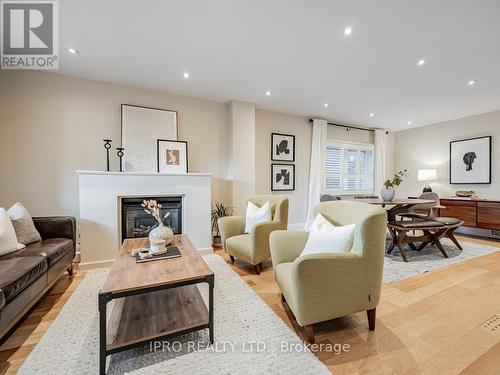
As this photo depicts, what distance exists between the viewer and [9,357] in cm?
140

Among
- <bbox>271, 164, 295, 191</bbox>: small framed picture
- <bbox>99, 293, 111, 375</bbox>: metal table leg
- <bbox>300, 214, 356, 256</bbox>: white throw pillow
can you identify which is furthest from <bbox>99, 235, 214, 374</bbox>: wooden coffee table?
<bbox>271, 164, 295, 191</bbox>: small framed picture

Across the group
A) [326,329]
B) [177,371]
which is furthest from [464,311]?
[177,371]

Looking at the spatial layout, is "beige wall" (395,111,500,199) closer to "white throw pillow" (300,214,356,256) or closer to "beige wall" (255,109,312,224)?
"beige wall" (255,109,312,224)

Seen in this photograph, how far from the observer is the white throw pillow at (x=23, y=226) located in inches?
87.9

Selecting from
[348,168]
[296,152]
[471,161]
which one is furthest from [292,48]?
[471,161]

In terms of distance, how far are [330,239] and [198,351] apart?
1.18 m

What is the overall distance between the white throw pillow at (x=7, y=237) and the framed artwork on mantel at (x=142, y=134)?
58.2 inches

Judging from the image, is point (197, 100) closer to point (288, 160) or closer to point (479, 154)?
point (288, 160)

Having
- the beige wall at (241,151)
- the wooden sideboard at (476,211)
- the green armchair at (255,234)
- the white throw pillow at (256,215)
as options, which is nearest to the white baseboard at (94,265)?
the green armchair at (255,234)

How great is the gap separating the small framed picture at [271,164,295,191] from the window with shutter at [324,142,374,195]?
101 centimetres

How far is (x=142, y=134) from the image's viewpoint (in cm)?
350

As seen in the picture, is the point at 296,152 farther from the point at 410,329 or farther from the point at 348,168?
the point at 410,329

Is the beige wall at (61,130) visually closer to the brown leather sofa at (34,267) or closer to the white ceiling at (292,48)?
the white ceiling at (292,48)

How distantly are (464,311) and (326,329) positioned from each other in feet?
4.21
